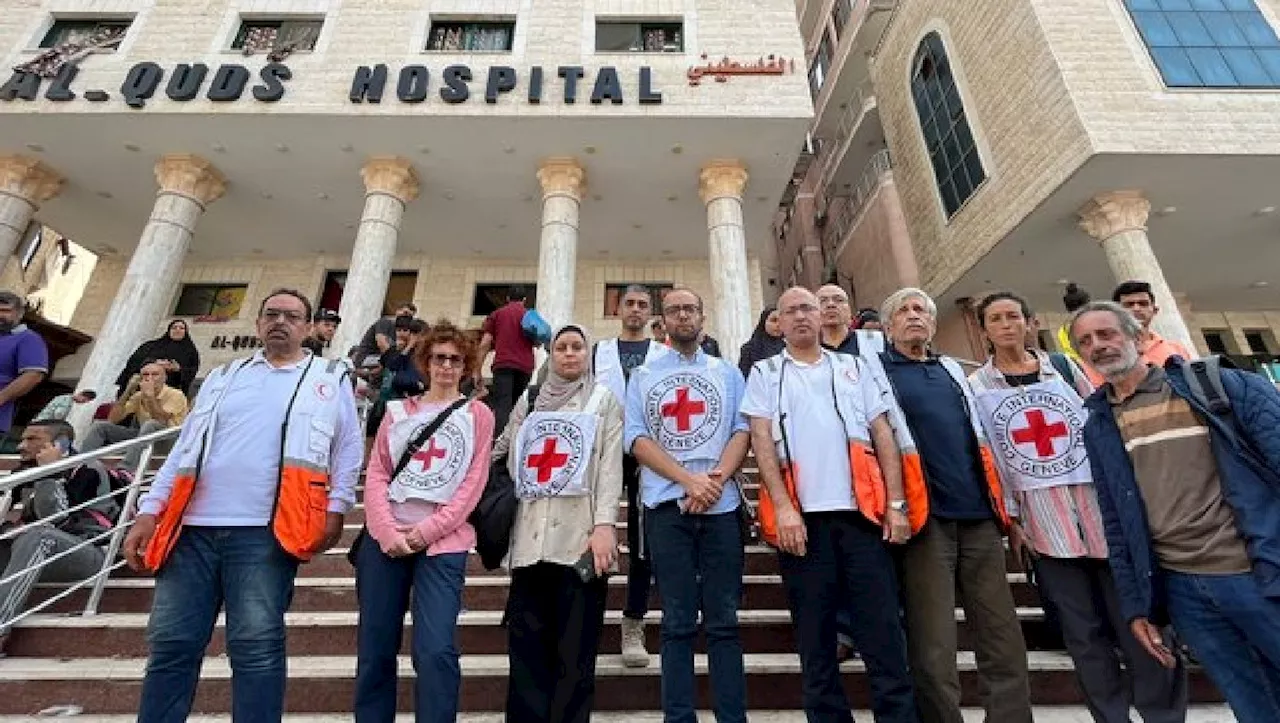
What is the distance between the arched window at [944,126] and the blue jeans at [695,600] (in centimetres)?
1242

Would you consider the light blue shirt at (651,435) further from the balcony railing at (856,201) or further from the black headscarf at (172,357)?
the balcony railing at (856,201)

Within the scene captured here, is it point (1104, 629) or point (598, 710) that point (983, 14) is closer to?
point (1104, 629)

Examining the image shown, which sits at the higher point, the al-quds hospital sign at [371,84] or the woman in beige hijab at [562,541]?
the al-quds hospital sign at [371,84]

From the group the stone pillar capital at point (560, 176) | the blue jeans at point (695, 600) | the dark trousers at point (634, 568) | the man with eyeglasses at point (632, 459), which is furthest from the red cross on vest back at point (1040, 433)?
the stone pillar capital at point (560, 176)

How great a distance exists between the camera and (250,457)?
95.0 inches

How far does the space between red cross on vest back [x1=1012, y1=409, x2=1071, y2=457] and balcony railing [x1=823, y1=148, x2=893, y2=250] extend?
46.9 feet

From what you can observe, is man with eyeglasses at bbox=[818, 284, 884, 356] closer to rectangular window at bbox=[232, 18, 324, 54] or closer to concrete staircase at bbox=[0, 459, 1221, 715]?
concrete staircase at bbox=[0, 459, 1221, 715]

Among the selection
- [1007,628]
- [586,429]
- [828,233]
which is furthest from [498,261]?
[1007,628]

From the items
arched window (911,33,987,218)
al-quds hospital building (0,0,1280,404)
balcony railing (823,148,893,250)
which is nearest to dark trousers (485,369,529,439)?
al-quds hospital building (0,0,1280,404)

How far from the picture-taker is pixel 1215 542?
200 cm

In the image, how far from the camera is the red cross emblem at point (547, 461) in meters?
2.55

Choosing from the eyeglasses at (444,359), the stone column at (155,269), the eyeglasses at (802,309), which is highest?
the stone column at (155,269)

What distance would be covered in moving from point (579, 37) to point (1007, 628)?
473 inches

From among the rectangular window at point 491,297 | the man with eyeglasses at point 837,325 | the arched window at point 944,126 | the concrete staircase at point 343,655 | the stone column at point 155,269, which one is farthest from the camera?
the rectangular window at point 491,297
